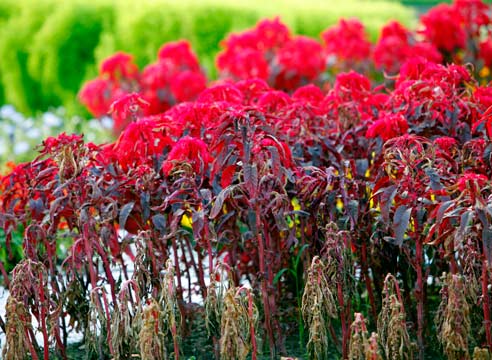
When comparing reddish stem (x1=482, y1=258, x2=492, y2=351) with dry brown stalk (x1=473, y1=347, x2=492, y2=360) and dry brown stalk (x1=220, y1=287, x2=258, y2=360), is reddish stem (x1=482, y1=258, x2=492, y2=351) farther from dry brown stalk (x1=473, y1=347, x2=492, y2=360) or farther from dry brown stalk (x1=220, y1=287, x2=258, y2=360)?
dry brown stalk (x1=220, y1=287, x2=258, y2=360)

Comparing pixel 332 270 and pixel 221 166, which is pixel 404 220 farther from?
pixel 221 166

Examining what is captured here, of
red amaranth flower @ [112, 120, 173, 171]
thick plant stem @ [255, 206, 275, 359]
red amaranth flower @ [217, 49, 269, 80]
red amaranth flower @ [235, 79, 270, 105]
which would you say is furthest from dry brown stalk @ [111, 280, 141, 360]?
red amaranth flower @ [217, 49, 269, 80]

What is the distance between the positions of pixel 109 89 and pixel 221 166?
4.32m

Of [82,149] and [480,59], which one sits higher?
[480,59]

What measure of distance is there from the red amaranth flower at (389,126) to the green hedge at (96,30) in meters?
5.47

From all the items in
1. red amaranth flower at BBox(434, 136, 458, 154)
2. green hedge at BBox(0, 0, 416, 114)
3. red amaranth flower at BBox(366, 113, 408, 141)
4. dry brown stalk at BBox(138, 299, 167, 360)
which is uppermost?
green hedge at BBox(0, 0, 416, 114)

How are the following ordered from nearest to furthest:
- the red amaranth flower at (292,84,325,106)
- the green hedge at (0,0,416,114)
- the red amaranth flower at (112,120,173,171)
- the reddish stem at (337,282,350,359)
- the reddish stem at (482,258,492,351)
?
the reddish stem at (482,258,492,351) → the reddish stem at (337,282,350,359) → the red amaranth flower at (112,120,173,171) → the red amaranth flower at (292,84,325,106) → the green hedge at (0,0,416,114)

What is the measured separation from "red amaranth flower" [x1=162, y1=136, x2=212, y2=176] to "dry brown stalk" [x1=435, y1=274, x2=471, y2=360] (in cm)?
86

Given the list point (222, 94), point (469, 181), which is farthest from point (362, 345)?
point (222, 94)

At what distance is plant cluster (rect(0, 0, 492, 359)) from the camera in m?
2.52

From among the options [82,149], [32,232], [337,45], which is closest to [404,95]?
[82,149]

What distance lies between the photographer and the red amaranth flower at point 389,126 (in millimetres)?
3020

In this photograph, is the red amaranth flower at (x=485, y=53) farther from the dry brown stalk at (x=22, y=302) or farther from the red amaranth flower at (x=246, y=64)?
the dry brown stalk at (x=22, y=302)

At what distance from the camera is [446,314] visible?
8.15ft
